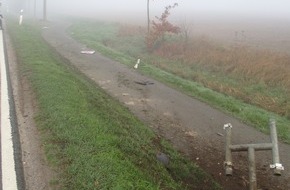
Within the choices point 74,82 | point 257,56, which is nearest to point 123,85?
point 74,82

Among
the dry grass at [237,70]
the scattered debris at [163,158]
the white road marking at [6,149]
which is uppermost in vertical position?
the dry grass at [237,70]

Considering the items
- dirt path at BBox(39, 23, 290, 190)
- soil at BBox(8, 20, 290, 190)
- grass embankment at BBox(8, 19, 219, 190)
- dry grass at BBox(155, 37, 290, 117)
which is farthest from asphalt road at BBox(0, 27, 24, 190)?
dry grass at BBox(155, 37, 290, 117)

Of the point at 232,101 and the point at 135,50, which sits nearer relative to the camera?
the point at 232,101

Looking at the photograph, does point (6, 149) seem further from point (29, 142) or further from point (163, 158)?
point (163, 158)

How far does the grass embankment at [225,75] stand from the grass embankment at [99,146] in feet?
11.8

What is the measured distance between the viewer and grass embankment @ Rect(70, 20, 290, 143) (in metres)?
12.0

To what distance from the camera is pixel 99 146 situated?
657 centimetres

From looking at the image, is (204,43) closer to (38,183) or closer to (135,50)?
(135,50)

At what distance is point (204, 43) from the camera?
24.9 meters

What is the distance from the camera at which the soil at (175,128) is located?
6750mm

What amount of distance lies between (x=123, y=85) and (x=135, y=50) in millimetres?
11490

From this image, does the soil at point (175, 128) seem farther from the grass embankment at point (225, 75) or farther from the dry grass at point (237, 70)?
the dry grass at point (237, 70)

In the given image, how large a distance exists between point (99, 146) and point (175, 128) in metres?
3.29

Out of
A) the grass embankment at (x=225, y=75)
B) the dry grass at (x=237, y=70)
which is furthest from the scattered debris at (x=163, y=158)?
the dry grass at (x=237, y=70)
